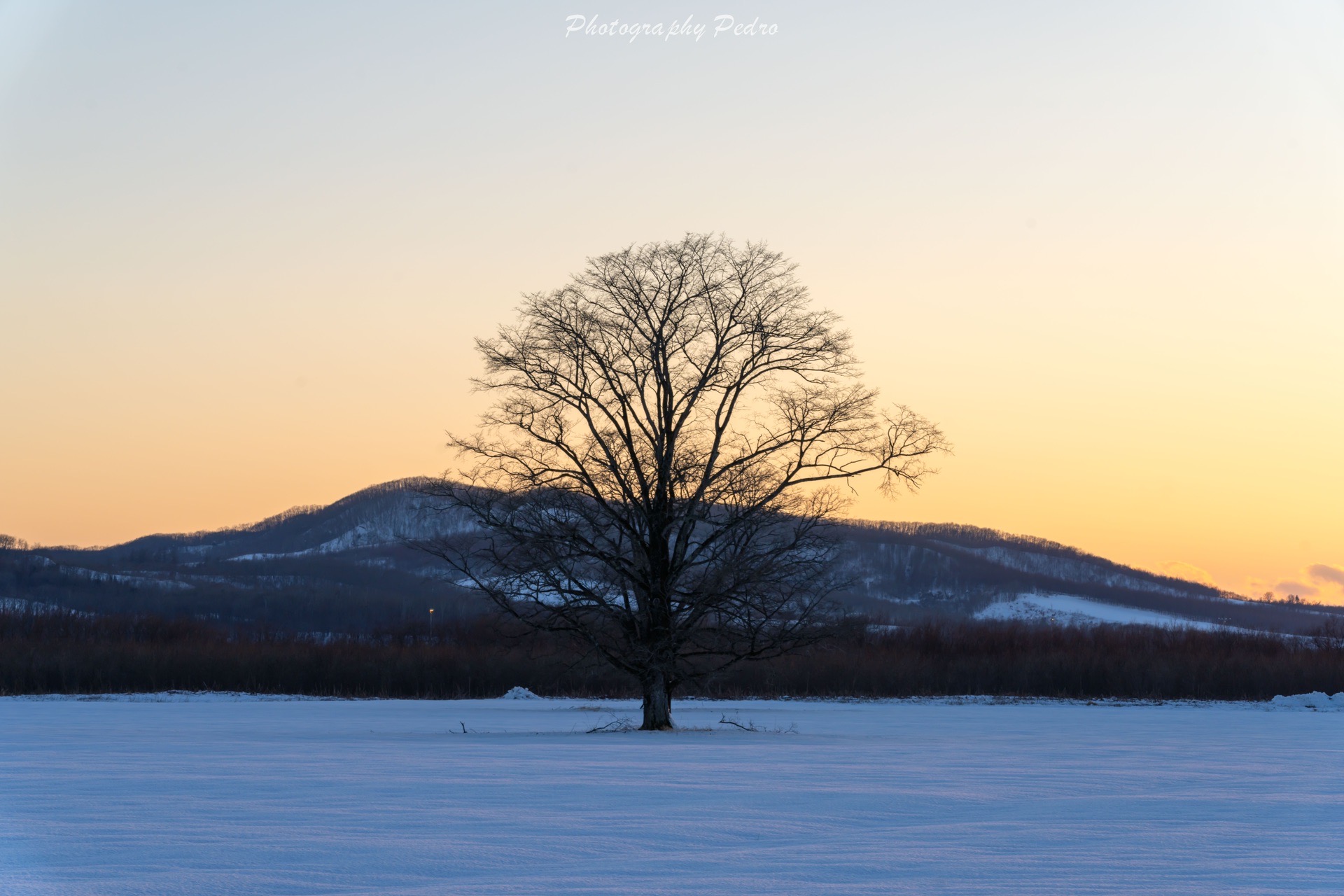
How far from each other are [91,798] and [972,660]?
58.3 meters

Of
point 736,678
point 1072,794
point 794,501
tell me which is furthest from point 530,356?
point 736,678

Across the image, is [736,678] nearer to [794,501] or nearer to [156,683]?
[156,683]

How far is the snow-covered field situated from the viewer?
1059cm

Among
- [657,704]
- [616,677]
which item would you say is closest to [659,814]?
[657,704]

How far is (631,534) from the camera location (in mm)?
31922

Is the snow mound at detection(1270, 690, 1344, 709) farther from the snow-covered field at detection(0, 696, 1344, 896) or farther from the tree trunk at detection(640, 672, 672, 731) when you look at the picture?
the tree trunk at detection(640, 672, 672, 731)

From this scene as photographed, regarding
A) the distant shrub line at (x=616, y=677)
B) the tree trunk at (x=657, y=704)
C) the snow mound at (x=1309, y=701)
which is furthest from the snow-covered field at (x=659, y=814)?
the distant shrub line at (x=616, y=677)

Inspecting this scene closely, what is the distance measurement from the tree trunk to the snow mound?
34.6 m

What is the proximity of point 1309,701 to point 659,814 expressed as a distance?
50989 millimetres

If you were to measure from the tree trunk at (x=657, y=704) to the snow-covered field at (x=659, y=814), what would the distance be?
165cm

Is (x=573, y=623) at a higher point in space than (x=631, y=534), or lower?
lower

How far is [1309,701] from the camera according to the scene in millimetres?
56125

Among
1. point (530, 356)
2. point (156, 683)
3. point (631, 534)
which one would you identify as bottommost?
point (156, 683)

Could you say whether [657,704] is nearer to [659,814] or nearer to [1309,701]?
[659,814]
